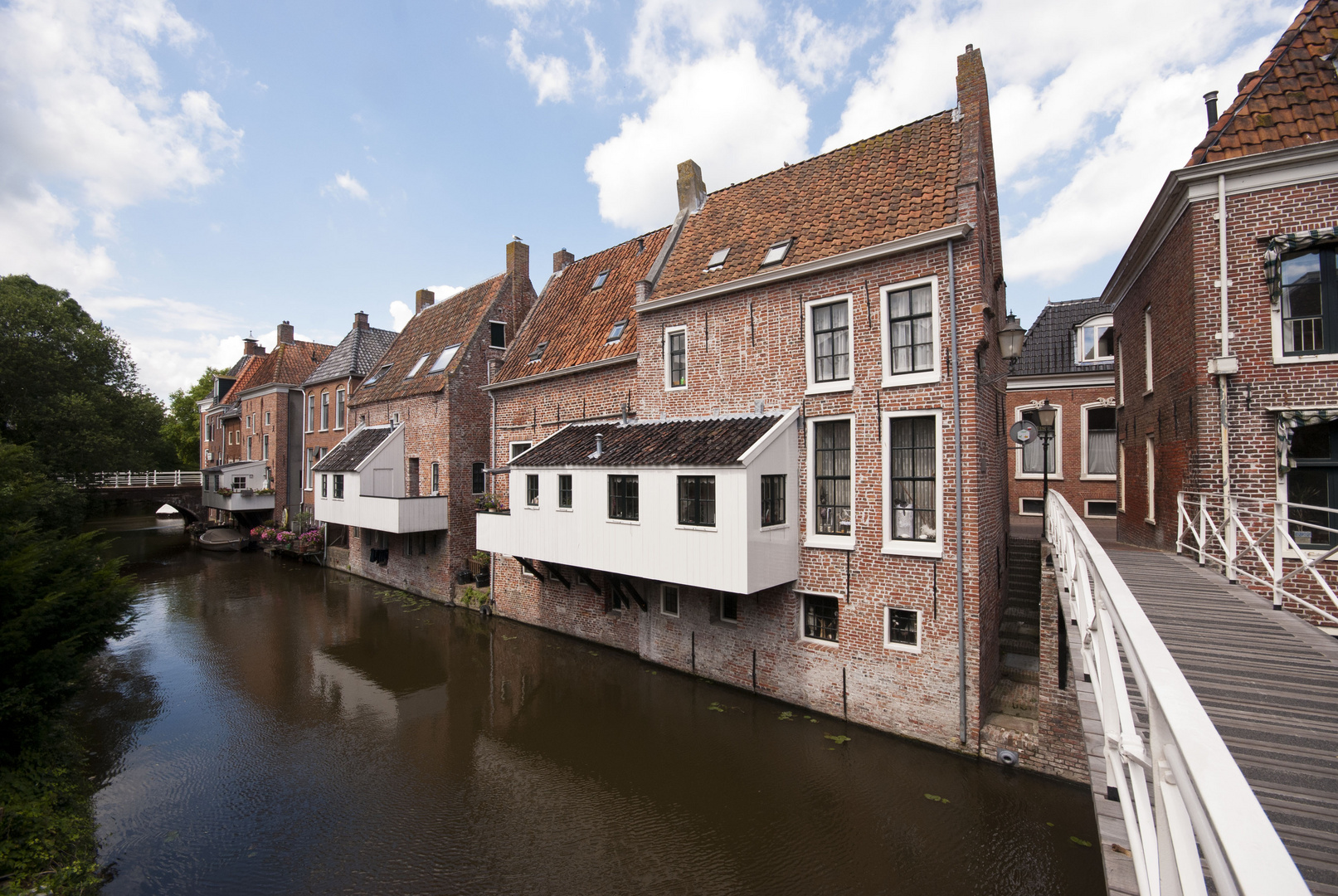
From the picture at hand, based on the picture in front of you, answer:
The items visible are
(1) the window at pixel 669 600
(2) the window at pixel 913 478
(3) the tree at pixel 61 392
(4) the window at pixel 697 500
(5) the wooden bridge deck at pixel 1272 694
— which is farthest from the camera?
(3) the tree at pixel 61 392

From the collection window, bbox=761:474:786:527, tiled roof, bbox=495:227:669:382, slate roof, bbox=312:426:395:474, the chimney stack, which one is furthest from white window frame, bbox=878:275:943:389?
slate roof, bbox=312:426:395:474

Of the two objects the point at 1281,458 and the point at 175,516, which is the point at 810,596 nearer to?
the point at 1281,458

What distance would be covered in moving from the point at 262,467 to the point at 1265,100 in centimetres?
3872

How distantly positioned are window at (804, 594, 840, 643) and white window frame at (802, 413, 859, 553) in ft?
3.31

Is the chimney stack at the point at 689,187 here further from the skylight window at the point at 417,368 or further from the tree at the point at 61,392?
the tree at the point at 61,392

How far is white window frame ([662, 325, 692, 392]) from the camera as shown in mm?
12547

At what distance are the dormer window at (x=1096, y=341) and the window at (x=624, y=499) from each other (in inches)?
667

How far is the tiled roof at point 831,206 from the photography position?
1018cm

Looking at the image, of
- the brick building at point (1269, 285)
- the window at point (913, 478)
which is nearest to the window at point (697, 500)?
the window at point (913, 478)

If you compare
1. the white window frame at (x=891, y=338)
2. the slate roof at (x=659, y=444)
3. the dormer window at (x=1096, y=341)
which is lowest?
the slate roof at (x=659, y=444)

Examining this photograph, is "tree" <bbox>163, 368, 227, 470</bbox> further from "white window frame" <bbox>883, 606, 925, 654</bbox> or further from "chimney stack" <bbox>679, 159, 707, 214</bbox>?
"white window frame" <bbox>883, 606, 925, 654</bbox>

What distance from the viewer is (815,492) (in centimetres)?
1065

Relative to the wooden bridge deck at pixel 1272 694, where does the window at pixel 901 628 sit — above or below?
below

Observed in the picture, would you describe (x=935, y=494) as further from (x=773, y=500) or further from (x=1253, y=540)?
(x=1253, y=540)
